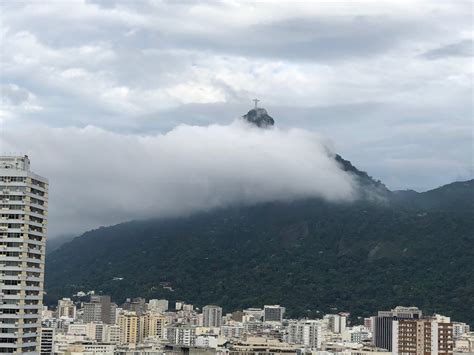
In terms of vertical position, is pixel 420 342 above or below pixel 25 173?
below

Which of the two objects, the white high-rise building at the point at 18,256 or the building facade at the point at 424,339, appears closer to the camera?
the white high-rise building at the point at 18,256

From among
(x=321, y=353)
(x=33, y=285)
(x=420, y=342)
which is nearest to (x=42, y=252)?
(x=33, y=285)

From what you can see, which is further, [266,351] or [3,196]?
[266,351]

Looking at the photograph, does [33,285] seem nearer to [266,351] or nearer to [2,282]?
[2,282]

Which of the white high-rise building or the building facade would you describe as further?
the building facade

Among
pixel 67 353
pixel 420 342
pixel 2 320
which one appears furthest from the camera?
pixel 67 353

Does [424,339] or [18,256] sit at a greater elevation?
[18,256]

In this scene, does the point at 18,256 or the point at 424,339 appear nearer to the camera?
the point at 18,256

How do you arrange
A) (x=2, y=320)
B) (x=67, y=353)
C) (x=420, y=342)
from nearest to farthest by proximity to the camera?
1. (x=2, y=320)
2. (x=420, y=342)
3. (x=67, y=353)
